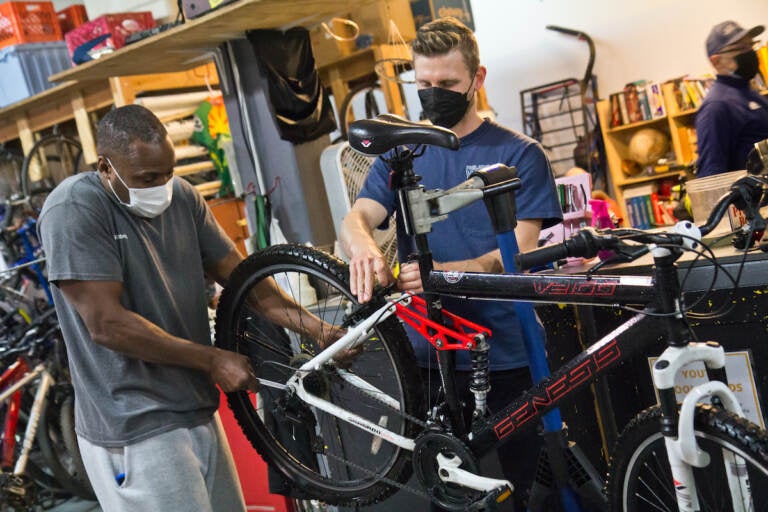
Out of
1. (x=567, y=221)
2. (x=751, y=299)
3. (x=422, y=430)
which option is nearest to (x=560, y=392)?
(x=422, y=430)

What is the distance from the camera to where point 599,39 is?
8117mm

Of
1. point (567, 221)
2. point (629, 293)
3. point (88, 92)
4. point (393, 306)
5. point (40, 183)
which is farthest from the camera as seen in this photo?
point (40, 183)

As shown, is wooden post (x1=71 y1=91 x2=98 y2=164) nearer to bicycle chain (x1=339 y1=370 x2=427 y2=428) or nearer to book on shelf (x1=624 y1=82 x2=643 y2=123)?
bicycle chain (x1=339 y1=370 x2=427 y2=428)

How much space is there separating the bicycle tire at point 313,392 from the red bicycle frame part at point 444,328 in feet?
0.22

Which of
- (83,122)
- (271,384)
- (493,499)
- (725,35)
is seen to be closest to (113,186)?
(271,384)

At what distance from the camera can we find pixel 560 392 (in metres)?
1.74

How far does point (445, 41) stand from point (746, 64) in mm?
2138

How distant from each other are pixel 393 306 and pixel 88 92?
4304 mm

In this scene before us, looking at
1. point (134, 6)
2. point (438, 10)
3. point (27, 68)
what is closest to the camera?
point (134, 6)

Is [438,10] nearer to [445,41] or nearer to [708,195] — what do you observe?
[708,195]

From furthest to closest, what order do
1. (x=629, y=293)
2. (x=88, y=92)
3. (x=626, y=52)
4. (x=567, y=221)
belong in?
(x=626, y=52) < (x=88, y=92) < (x=567, y=221) < (x=629, y=293)

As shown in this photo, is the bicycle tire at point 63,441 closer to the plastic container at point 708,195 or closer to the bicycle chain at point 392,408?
the bicycle chain at point 392,408

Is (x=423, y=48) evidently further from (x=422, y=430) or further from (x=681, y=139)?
(x=681, y=139)

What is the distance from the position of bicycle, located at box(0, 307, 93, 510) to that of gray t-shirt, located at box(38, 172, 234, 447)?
8.70 feet
